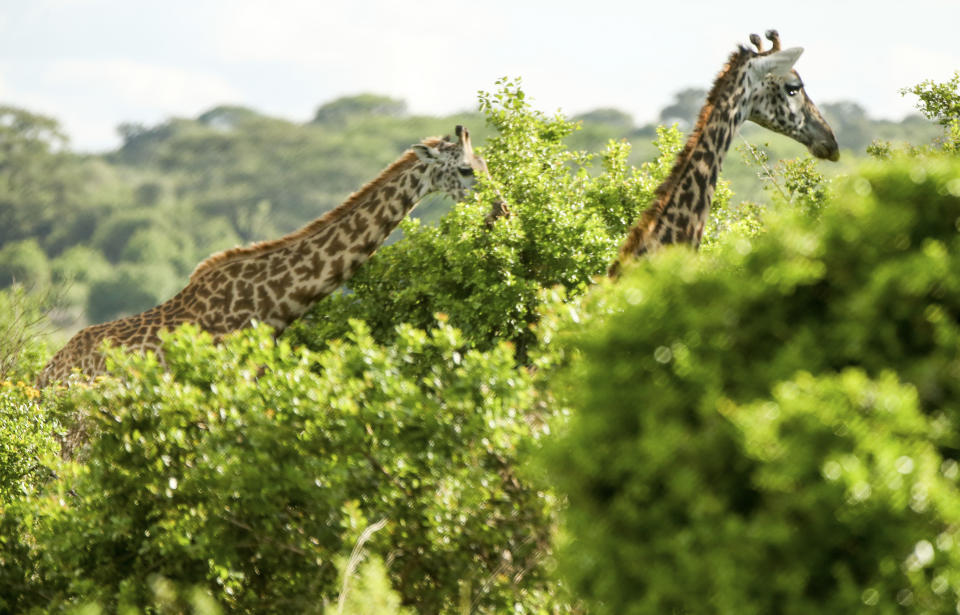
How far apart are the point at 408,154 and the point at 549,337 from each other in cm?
704

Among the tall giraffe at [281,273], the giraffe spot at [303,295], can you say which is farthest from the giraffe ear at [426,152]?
the giraffe spot at [303,295]

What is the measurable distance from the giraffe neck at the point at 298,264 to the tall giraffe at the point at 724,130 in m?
3.72

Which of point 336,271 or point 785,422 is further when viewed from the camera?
point 336,271

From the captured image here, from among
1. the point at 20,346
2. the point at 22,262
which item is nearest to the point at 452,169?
the point at 20,346

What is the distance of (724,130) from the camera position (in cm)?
1088

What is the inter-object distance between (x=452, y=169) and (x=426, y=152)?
41 centimetres

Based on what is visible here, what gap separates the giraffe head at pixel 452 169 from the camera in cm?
1341

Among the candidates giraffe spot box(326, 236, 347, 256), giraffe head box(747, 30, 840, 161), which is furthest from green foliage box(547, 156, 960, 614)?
A: giraffe spot box(326, 236, 347, 256)

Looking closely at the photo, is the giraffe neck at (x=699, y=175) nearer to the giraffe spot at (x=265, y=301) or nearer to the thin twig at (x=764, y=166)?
the giraffe spot at (x=265, y=301)

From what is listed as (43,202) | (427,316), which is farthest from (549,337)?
(43,202)

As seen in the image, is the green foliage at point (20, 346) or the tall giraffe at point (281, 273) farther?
the green foliage at point (20, 346)

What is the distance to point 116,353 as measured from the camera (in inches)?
284

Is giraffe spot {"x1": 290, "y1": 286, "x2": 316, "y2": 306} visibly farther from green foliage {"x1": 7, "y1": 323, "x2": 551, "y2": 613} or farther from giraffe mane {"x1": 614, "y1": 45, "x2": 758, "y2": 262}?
green foliage {"x1": 7, "y1": 323, "x2": 551, "y2": 613}

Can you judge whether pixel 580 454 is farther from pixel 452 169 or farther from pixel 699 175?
pixel 452 169
